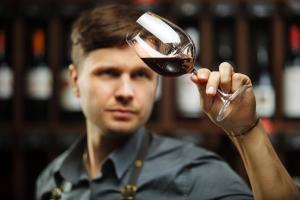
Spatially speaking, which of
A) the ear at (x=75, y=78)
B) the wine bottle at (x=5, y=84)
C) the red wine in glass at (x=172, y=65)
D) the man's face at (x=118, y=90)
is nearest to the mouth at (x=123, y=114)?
the man's face at (x=118, y=90)

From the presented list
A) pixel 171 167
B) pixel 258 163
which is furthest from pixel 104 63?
pixel 258 163

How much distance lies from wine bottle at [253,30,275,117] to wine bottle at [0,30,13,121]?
1068 mm

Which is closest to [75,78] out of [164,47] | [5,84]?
[164,47]

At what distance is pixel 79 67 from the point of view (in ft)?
4.78

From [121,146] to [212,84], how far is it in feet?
1.82

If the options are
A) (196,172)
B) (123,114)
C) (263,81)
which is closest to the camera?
(196,172)

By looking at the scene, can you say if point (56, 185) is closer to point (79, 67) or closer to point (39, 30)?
point (79, 67)

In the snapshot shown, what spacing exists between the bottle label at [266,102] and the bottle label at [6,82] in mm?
1061

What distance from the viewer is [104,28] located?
4.46 ft

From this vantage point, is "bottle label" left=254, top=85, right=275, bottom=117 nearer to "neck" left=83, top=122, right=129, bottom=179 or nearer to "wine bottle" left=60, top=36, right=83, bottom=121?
"wine bottle" left=60, top=36, right=83, bottom=121

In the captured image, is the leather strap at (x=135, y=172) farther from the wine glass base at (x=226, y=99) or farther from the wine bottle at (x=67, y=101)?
the wine bottle at (x=67, y=101)

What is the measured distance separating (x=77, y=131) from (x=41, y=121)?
20 cm

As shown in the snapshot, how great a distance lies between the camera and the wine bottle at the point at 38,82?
7.82 feet

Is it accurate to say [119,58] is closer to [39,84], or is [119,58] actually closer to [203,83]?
[203,83]
